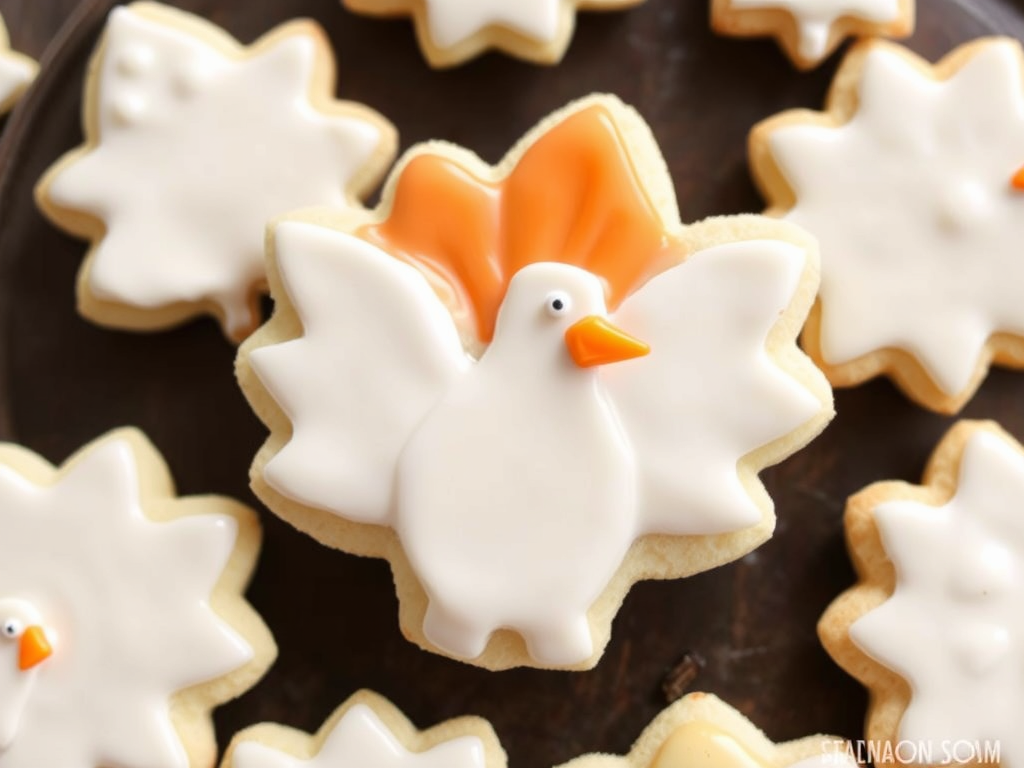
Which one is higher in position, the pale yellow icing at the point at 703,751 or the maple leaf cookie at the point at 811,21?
the maple leaf cookie at the point at 811,21

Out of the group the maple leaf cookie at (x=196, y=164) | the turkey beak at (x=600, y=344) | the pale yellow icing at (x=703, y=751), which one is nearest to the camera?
the turkey beak at (x=600, y=344)

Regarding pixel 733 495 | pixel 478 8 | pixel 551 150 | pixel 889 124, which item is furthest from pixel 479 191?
pixel 889 124

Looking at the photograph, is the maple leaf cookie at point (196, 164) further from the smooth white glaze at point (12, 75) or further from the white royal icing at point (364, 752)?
the white royal icing at point (364, 752)

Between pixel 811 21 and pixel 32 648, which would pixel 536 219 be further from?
pixel 32 648

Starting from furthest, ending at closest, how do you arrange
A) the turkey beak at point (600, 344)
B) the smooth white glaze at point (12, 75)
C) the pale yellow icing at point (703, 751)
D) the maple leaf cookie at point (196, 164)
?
the smooth white glaze at point (12, 75) → the maple leaf cookie at point (196, 164) → the pale yellow icing at point (703, 751) → the turkey beak at point (600, 344)

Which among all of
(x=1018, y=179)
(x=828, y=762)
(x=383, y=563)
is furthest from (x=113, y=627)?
(x=1018, y=179)

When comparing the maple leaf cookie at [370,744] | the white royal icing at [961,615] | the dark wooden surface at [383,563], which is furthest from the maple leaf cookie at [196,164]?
the white royal icing at [961,615]
